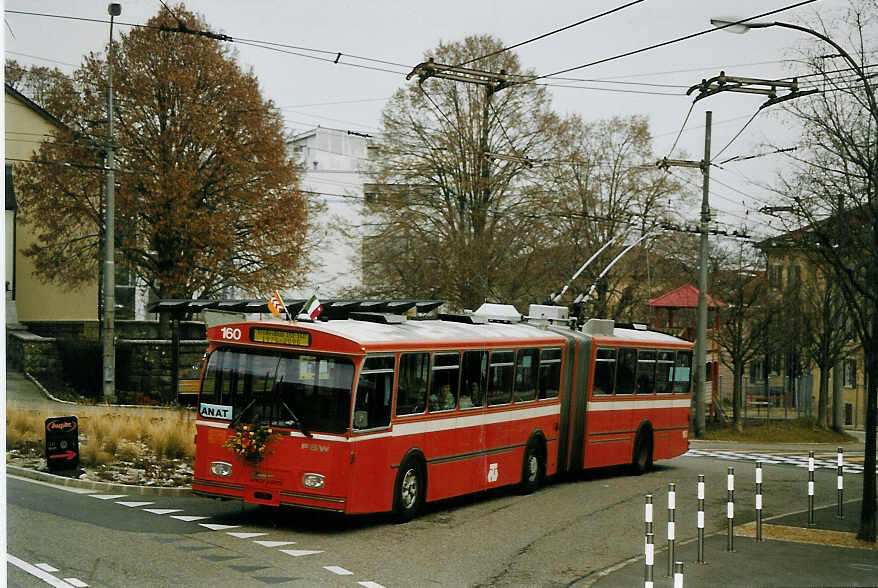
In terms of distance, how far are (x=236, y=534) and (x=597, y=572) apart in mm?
3764

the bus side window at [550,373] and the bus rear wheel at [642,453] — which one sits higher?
the bus side window at [550,373]

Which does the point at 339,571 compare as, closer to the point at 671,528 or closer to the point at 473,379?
the point at 671,528

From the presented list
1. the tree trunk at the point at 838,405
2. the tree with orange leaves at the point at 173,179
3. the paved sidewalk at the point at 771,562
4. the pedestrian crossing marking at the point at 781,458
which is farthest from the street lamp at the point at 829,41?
the tree trunk at the point at 838,405

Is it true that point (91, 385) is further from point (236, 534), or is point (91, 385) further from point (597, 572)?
point (597, 572)

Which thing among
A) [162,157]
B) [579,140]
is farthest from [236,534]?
[579,140]

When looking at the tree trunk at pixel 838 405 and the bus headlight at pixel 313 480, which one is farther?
the tree trunk at pixel 838 405

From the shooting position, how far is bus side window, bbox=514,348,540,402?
15.3 m

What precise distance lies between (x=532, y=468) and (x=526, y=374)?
1.38 metres

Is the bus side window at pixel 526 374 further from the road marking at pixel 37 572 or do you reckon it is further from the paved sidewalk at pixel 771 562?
the road marking at pixel 37 572

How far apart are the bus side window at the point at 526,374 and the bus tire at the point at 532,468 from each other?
2.35 feet

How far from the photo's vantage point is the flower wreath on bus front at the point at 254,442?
1167 cm

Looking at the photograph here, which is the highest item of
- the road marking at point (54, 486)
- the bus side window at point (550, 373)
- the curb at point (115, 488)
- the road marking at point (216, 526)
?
the bus side window at point (550, 373)

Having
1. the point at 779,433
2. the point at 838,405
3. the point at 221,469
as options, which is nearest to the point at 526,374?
the point at 221,469

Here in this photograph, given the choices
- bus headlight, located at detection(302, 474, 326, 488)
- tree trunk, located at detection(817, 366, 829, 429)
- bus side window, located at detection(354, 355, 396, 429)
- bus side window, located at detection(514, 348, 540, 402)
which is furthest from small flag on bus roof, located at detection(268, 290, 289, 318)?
tree trunk, located at detection(817, 366, 829, 429)
